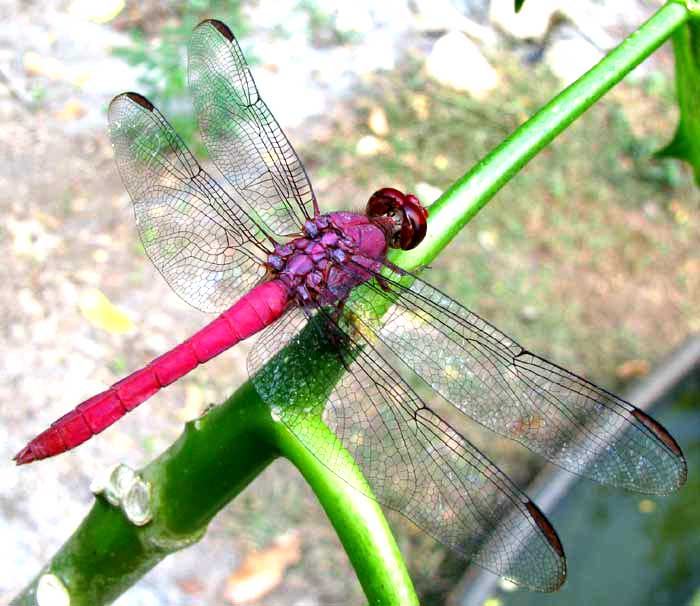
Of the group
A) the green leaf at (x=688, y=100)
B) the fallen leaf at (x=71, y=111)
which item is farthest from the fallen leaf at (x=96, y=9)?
the green leaf at (x=688, y=100)

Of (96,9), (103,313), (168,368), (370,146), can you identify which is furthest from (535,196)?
(168,368)

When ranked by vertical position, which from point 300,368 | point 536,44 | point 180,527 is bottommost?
point 180,527

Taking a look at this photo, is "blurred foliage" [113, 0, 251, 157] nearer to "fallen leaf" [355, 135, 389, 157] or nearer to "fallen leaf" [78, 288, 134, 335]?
"fallen leaf" [355, 135, 389, 157]

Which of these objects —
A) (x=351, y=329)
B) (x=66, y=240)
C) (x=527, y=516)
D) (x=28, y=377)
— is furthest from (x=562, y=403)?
(x=66, y=240)

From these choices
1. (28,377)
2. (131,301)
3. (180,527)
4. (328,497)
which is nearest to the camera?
(328,497)

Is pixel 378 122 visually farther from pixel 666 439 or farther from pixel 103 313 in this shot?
pixel 666 439

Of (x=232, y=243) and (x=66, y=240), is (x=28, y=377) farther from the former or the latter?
(x=232, y=243)
